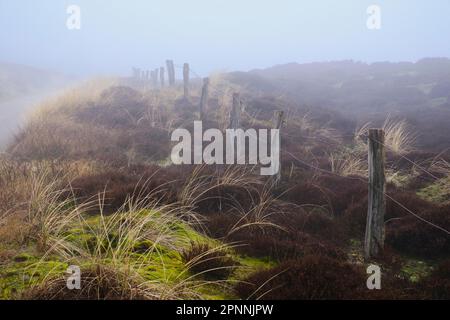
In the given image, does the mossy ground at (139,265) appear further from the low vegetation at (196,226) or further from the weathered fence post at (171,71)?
the weathered fence post at (171,71)

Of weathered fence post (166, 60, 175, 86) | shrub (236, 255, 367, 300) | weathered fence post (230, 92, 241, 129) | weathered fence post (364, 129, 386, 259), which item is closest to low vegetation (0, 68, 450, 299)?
shrub (236, 255, 367, 300)

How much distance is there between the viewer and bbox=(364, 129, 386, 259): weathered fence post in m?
5.19

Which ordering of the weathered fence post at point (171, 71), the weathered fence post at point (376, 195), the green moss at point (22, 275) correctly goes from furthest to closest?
the weathered fence post at point (171, 71), the weathered fence post at point (376, 195), the green moss at point (22, 275)

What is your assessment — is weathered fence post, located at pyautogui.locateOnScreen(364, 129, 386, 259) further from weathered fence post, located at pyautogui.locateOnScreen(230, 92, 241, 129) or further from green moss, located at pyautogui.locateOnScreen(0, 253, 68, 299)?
weathered fence post, located at pyautogui.locateOnScreen(230, 92, 241, 129)

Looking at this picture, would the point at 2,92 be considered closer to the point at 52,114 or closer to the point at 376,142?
the point at 52,114

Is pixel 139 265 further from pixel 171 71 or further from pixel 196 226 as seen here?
pixel 171 71

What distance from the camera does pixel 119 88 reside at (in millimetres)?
19781

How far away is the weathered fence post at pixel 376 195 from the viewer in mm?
5191

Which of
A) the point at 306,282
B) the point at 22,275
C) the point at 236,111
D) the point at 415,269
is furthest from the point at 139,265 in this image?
the point at 236,111

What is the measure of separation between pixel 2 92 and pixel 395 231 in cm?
3193

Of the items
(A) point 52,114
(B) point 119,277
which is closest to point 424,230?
(B) point 119,277

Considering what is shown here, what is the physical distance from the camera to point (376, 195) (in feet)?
17.1

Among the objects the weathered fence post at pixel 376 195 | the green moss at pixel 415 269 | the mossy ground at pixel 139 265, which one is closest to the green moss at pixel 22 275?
the mossy ground at pixel 139 265

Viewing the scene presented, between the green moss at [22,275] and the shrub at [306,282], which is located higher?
the green moss at [22,275]
